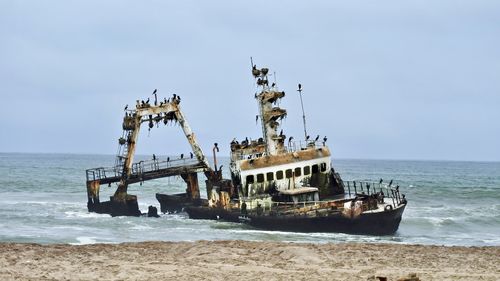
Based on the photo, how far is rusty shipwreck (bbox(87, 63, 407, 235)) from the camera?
97.7ft

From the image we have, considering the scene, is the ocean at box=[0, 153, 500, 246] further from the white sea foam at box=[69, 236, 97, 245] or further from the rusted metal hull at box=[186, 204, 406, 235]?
the rusted metal hull at box=[186, 204, 406, 235]

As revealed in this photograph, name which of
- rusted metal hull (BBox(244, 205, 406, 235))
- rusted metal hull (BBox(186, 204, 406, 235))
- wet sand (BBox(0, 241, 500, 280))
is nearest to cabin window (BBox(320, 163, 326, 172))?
rusted metal hull (BBox(186, 204, 406, 235))

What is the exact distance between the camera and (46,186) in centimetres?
6562

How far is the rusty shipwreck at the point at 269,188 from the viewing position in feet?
97.7

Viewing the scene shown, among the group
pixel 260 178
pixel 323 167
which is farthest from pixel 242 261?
pixel 323 167

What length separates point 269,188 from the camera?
3312cm

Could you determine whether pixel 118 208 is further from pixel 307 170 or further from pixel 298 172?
pixel 307 170

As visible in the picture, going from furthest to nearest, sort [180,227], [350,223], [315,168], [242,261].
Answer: [315,168] < [180,227] < [350,223] < [242,261]

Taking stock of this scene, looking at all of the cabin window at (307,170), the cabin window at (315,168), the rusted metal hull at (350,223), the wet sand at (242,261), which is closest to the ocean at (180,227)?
the rusted metal hull at (350,223)

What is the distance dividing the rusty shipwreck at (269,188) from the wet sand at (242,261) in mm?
7696

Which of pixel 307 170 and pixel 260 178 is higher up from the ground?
pixel 307 170

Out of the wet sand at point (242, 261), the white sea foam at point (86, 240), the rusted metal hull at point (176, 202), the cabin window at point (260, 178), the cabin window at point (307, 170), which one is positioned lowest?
the wet sand at point (242, 261)

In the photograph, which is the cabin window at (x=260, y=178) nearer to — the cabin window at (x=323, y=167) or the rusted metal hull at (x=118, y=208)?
the cabin window at (x=323, y=167)

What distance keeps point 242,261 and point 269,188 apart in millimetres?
14403
